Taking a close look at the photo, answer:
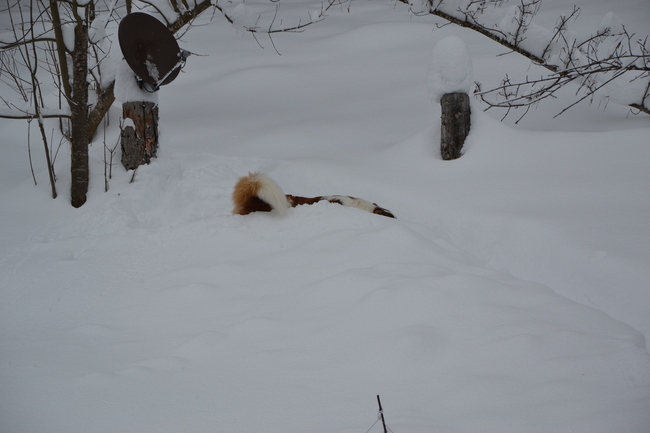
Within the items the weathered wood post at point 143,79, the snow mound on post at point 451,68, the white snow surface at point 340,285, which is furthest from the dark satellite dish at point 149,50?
the snow mound on post at point 451,68

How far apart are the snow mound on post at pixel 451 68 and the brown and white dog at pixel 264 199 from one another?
149cm

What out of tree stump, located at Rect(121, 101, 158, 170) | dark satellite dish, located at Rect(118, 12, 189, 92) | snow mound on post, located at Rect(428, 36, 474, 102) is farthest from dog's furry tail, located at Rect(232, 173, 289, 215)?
snow mound on post, located at Rect(428, 36, 474, 102)

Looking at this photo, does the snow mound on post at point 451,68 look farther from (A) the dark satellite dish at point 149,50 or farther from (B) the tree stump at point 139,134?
(B) the tree stump at point 139,134

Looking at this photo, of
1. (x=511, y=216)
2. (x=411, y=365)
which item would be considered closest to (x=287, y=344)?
(x=411, y=365)

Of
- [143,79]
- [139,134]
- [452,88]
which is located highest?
[143,79]

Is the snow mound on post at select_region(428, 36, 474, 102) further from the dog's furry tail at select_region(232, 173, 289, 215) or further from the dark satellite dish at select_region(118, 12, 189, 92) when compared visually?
the dark satellite dish at select_region(118, 12, 189, 92)

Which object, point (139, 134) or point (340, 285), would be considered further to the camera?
point (139, 134)

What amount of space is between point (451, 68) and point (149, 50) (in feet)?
9.30

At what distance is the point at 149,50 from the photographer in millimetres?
4691

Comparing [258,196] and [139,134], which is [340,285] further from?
[139,134]

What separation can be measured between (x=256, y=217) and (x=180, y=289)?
109cm

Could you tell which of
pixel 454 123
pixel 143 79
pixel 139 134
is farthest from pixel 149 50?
pixel 454 123

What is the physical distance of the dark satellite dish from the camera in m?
4.50

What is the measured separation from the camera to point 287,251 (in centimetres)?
360
